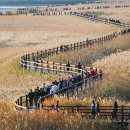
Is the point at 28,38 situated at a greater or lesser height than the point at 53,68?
lesser

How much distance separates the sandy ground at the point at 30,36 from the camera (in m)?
40.1

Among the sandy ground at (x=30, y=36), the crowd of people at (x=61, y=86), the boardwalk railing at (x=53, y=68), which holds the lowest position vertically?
the sandy ground at (x=30, y=36)

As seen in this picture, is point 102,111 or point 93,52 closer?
point 102,111

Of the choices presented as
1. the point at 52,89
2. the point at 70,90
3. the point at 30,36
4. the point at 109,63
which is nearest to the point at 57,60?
the point at 109,63

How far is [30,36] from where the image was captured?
7981 cm

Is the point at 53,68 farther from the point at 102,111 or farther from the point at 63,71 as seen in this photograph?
the point at 102,111

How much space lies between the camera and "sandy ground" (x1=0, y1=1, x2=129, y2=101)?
1578 inches

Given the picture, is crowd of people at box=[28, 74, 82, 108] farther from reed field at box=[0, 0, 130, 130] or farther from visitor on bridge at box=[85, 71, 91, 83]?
reed field at box=[0, 0, 130, 130]

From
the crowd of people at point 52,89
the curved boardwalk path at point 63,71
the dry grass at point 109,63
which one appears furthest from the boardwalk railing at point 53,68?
the dry grass at point 109,63

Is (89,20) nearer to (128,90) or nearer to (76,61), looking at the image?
(76,61)

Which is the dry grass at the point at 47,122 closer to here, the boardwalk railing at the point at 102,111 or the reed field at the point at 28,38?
the boardwalk railing at the point at 102,111

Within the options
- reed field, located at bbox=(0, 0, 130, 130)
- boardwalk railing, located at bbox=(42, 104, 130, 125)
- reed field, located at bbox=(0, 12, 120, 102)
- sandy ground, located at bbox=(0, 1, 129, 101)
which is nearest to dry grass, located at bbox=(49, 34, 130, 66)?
reed field, located at bbox=(0, 0, 130, 130)

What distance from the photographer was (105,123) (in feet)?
84.0

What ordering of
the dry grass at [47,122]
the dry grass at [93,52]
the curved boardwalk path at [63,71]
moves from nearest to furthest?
1. the dry grass at [47,122]
2. the curved boardwalk path at [63,71]
3. the dry grass at [93,52]
